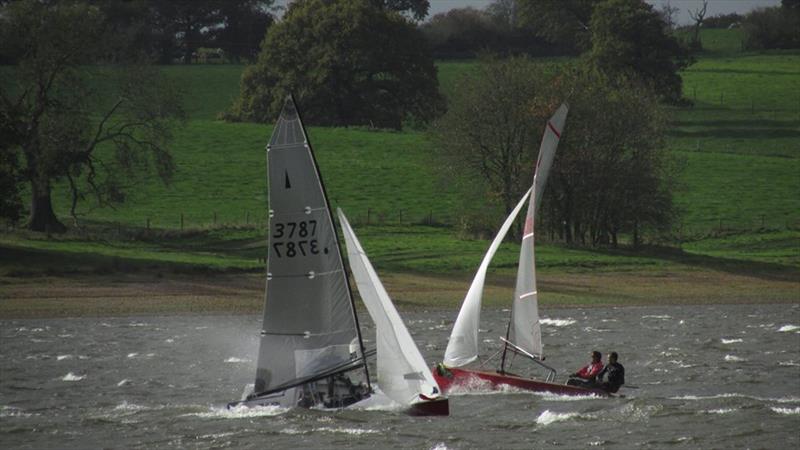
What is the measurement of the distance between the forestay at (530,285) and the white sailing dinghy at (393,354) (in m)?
5.40

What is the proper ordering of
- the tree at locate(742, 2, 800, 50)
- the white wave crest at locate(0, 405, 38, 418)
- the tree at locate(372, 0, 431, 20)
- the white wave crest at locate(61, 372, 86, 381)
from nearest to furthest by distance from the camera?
the white wave crest at locate(0, 405, 38, 418) < the white wave crest at locate(61, 372, 86, 381) < the tree at locate(372, 0, 431, 20) < the tree at locate(742, 2, 800, 50)

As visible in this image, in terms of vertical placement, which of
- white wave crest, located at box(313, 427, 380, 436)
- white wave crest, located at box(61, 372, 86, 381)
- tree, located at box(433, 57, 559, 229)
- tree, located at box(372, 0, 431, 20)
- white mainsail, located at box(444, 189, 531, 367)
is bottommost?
→ white wave crest, located at box(61, 372, 86, 381)

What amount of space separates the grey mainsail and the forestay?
6.14m

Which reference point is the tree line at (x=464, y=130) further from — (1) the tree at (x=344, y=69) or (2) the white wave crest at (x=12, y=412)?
(2) the white wave crest at (x=12, y=412)

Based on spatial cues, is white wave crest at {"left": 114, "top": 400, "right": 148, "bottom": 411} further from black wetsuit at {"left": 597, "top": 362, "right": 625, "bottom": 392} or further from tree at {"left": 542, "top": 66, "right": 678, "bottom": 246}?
tree at {"left": 542, "top": 66, "right": 678, "bottom": 246}

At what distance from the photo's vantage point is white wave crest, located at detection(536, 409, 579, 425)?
3638cm

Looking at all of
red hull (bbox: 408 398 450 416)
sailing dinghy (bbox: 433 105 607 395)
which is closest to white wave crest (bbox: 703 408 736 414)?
sailing dinghy (bbox: 433 105 607 395)

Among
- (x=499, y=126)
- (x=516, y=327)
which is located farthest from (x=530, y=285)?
(x=499, y=126)

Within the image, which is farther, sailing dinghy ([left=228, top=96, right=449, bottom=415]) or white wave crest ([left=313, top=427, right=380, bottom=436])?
white wave crest ([left=313, top=427, right=380, bottom=436])

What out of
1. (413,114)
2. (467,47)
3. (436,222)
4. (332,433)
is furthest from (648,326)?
(467,47)

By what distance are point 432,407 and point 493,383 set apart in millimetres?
5064

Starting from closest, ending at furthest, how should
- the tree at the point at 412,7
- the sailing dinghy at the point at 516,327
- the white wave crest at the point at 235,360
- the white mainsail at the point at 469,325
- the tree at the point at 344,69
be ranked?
1. the white mainsail at the point at 469,325
2. the sailing dinghy at the point at 516,327
3. the white wave crest at the point at 235,360
4. the tree at the point at 344,69
5. the tree at the point at 412,7

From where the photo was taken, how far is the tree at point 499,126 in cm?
8325

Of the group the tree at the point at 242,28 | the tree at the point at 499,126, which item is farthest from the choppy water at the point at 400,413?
the tree at the point at 242,28
